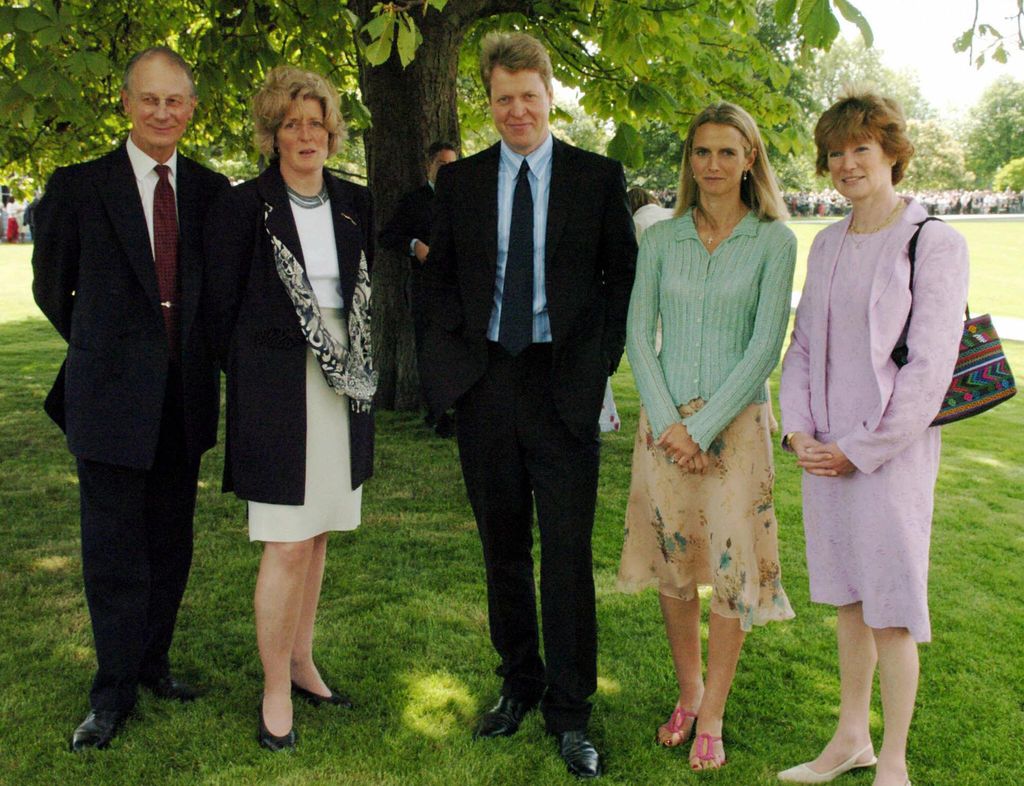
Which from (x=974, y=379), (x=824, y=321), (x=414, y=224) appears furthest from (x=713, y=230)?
(x=414, y=224)

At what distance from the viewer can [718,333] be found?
3297 mm

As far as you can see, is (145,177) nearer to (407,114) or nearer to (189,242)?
(189,242)

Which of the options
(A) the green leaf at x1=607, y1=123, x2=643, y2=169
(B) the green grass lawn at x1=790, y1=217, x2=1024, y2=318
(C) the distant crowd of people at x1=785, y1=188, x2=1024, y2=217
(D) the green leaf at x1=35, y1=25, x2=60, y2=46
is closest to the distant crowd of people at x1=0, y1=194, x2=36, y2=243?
(B) the green grass lawn at x1=790, y1=217, x2=1024, y2=318

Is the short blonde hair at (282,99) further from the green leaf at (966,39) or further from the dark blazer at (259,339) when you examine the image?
the green leaf at (966,39)

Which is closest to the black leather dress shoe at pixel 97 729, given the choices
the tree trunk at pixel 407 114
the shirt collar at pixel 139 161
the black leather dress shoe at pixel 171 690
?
the black leather dress shoe at pixel 171 690

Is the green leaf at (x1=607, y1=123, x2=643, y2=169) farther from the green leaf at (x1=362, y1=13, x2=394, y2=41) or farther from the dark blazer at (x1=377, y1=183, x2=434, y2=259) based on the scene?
the dark blazer at (x1=377, y1=183, x2=434, y2=259)

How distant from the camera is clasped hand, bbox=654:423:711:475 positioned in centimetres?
329

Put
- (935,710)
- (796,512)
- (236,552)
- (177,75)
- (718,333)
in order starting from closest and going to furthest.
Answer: (718,333) → (177,75) → (935,710) → (236,552) → (796,512)

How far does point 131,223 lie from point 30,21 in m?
1.56

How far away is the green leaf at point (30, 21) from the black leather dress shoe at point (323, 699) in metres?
3.04

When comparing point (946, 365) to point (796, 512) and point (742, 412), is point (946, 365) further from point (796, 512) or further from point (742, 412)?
point (796, 512)

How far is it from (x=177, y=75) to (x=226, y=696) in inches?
92.2

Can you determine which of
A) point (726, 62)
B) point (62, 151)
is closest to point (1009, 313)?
point (726, 62)

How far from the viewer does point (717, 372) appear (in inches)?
130
